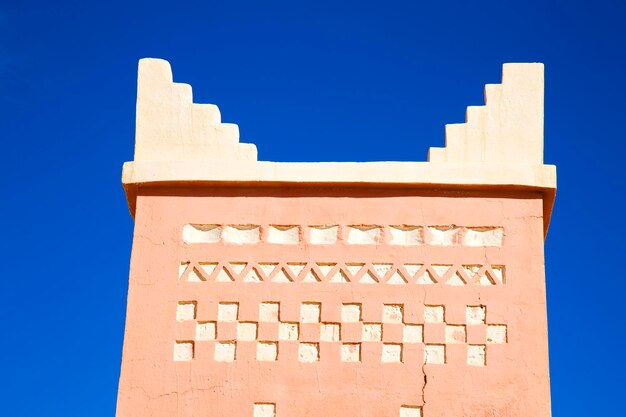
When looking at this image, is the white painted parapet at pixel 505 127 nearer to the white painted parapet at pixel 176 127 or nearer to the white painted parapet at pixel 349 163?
the white painted parapet at pixel 349 163

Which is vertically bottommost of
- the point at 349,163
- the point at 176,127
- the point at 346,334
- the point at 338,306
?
the point at 346,334

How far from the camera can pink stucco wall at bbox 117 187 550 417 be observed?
612 centimetres

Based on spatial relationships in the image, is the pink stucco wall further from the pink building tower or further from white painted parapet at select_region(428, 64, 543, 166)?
white painted parapet at select_region(428, 64, 543, 166)

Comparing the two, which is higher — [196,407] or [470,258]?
[470,258]

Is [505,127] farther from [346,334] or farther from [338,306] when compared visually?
[346,334]

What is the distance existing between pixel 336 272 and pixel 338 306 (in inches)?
9.4

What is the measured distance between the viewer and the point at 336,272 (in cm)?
644

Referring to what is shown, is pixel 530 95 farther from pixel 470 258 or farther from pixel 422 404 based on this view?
pixel 422 404

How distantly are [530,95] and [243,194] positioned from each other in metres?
2.15

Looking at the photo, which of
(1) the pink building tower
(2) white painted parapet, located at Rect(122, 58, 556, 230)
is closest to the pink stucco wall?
(1) the pink building tower

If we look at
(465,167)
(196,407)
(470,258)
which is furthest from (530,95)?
(196,407)

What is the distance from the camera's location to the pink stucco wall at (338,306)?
241 inches

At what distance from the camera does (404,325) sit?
6305 mm

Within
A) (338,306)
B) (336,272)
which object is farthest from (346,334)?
(336,272)
